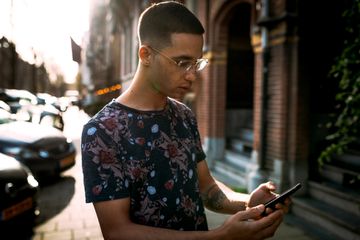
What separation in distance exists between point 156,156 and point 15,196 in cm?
338

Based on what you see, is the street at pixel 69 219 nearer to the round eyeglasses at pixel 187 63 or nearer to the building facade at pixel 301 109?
the building facade at pixel 301 109

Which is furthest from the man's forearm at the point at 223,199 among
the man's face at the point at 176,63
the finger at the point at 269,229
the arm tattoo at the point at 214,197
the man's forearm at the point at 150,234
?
the man's face at the point at 176,63

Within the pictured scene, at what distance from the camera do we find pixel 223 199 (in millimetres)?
2057

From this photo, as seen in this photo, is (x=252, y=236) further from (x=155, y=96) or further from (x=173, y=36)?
(x=173, y=36)

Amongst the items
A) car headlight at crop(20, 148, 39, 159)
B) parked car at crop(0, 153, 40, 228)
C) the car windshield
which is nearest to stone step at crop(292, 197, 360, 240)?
parked car at crop(0, 153, 40, 228)

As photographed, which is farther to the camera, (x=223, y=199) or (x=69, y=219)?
(x=69, y=219)

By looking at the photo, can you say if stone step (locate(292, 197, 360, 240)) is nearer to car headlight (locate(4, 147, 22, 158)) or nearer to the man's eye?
the man's eye

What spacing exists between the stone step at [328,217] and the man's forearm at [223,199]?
319 centimetres

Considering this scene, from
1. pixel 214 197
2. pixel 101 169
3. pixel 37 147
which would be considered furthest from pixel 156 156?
pixel 37 147

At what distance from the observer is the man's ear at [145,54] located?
179 centimetres

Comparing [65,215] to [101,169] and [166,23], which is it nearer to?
[101,169]

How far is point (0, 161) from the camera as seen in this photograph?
15.4ft

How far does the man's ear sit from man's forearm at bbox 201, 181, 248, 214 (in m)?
0.82

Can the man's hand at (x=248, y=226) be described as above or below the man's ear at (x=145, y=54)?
below
